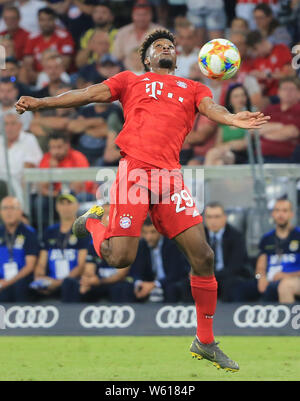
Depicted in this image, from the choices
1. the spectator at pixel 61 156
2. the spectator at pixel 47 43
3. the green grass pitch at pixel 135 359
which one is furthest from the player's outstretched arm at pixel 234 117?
the spectator at pixel 47 43

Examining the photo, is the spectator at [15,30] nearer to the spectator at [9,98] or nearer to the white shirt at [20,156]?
the spectator at [9,98]

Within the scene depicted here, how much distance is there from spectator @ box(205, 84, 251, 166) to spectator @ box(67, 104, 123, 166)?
60.6 inches

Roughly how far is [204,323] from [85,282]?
12.3 ft

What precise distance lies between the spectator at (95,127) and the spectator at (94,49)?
187 cm

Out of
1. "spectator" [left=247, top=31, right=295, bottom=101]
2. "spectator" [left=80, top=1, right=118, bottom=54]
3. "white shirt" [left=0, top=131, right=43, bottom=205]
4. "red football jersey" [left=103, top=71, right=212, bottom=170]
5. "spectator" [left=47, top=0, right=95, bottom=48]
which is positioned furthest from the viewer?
"spectator" [left=47, top=0, right=95, bottom=48]

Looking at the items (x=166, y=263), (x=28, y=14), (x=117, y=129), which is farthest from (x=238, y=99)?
(x=28, y=14)

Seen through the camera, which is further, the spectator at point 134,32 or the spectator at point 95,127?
the spectator at point 134,32

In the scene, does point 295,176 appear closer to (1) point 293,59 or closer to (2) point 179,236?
(1) point 293,59

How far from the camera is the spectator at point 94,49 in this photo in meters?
14.5

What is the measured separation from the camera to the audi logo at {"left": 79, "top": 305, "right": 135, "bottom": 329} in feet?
33.8

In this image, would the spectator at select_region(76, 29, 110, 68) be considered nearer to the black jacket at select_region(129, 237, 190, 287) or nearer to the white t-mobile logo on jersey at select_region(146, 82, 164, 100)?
the black jacket at select_region(129, 237, 190, 287)

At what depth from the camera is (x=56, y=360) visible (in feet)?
27.1

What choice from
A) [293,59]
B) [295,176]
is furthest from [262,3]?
[295,176]

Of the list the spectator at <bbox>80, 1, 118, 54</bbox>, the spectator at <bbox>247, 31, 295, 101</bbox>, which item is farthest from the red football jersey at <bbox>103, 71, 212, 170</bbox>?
the spectator at <bbox>80, 1, 118, 54</bbox>
